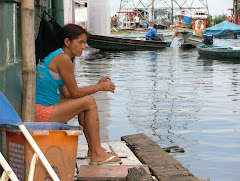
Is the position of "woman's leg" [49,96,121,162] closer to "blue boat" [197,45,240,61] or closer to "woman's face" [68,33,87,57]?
"woman's face" [68,33,87,57]

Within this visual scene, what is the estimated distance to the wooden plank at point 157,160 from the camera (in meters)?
4.73

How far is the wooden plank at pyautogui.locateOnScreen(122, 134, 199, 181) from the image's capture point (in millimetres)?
4730

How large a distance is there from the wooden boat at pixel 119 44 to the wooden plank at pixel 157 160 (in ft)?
69.2

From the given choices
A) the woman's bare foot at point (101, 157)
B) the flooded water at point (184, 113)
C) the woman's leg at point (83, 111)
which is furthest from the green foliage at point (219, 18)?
the woman's leg at point (83, 111)

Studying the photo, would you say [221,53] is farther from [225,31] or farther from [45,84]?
[225,31]

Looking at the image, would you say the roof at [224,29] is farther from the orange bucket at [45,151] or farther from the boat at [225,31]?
the orange bucket at [45,151]

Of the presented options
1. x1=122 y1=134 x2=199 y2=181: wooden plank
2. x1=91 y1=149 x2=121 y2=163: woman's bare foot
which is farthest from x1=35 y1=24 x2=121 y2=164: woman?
x1=122 y1=134 x2=199 y2=181: wooden plank

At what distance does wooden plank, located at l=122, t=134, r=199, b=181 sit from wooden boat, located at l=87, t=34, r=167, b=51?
21.1 m

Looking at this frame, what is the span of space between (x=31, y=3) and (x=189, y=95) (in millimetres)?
7337

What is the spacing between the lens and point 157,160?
5.27 meters

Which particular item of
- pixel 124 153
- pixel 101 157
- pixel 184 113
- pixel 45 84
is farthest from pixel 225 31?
pixel 45 84

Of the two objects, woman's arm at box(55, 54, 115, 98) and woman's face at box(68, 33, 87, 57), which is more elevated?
woman's face at box(68, 33, 87, 57)

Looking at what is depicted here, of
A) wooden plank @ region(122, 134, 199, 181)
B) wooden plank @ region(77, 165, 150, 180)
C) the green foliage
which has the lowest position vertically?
wooden plank @ region(122, 134, 199, 181)

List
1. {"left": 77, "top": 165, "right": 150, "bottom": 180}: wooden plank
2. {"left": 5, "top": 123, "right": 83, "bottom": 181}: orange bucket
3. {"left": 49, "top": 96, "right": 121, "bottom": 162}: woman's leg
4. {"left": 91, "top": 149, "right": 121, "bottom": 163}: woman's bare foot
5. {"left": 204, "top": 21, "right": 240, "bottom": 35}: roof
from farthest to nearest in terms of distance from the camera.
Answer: {"left": 204, "top": 21, "right": 240, "bottom": 35}: roof, {"left": 91, "top": 149, "right": 121, "bottom": 163}: woman's bare foot, {"left": 49, "top": 96, "right": 121, "bottom": 162}: woman's leg, {"left": 77, "top": 165, "right": 150, "bottom": 180}: wooden plank, {"left": 5, "top": 123, "right": 83, "bottom": 181}: orange bucket
